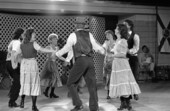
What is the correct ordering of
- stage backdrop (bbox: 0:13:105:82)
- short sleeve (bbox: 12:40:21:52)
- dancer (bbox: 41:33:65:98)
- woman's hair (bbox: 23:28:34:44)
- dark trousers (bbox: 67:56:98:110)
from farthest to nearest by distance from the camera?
stage backdrop (bbox: 0:13:105:82), dancer (bbox: 41:33:65:98), short sleeve (bbox: 12:40:21:52), woman's hair (bbox: 23:28:34:44), dark trousers (bbox: 67:56:98:110)

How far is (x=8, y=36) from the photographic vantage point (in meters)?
9.21

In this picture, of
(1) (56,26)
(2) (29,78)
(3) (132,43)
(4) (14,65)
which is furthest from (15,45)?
(1) (56,26)

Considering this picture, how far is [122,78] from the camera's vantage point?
15.1 ft

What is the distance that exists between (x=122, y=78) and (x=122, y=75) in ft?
0.16

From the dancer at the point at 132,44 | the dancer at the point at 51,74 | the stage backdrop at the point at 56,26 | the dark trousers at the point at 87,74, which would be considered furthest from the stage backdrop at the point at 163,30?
the dark trousers at the point at 87,74

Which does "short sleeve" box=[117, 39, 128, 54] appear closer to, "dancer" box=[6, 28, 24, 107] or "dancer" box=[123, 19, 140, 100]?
"dancer" box=[123, 19, 140, 100]

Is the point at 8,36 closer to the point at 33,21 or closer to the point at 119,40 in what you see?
the point at 33,21

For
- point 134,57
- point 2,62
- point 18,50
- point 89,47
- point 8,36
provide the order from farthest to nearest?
point 8,36 → point 2,62 → point 134,57 → point 18,50 → point 89,47

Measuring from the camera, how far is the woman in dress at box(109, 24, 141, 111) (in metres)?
4.58

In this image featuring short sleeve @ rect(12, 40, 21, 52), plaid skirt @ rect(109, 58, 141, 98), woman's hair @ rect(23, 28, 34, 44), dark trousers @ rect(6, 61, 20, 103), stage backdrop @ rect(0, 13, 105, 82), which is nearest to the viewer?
plaid skirt @ rect(109, 58, 141, 98)

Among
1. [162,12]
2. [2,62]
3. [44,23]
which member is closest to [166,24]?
[162,12]

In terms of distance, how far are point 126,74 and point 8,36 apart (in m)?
5.66

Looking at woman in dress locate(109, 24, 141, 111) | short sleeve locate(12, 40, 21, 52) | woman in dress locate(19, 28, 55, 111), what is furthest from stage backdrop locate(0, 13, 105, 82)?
woman in dress locate(109, 24, 141, 111)

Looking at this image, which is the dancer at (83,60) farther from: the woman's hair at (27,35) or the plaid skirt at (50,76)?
the plaid skirt at (50,76)
